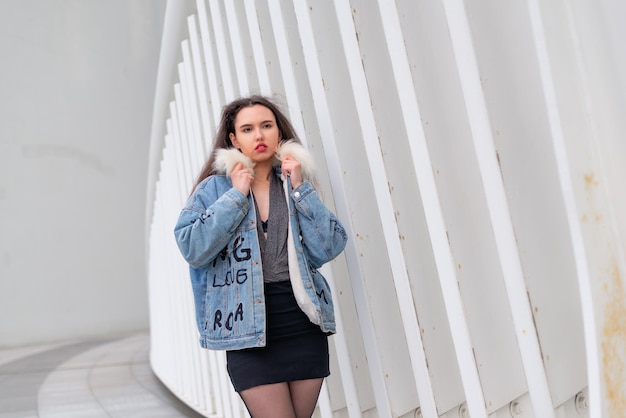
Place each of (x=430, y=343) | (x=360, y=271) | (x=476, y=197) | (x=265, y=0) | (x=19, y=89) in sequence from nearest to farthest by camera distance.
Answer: (x=476, y=197), (x=430, y=343), (x=360, y=271), (x=265, y=0), (x=19, y=89)

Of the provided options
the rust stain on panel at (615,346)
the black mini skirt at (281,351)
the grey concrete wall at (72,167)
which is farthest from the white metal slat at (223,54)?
the grey concrete wall at (72,167)

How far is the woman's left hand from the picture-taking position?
2.05m

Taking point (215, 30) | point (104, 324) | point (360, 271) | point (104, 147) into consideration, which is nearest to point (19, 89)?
point (104, 147)

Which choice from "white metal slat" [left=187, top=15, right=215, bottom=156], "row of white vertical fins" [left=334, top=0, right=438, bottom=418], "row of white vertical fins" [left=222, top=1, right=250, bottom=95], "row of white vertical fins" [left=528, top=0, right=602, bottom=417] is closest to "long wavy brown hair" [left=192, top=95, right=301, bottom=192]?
"row of white vertical fins" [left=334, top=0, right=438, bottom=418]

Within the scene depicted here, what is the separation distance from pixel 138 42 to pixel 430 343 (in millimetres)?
11710

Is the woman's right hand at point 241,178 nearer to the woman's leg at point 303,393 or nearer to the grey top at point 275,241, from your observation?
the grey top at point 275,241

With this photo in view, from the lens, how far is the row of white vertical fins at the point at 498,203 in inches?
61.8

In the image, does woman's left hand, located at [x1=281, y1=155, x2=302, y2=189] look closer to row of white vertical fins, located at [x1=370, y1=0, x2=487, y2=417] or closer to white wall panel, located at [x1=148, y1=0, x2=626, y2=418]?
white wall panel, located at [x1=148, y1=0, x2=626, y2=418]

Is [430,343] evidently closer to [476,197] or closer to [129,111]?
[476,197]

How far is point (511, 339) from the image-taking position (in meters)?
1.87

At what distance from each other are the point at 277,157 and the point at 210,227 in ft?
1.06

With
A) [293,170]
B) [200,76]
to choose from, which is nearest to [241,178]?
[293,170]

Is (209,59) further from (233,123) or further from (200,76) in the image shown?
(233,123)

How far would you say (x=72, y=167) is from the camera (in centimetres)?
1198
